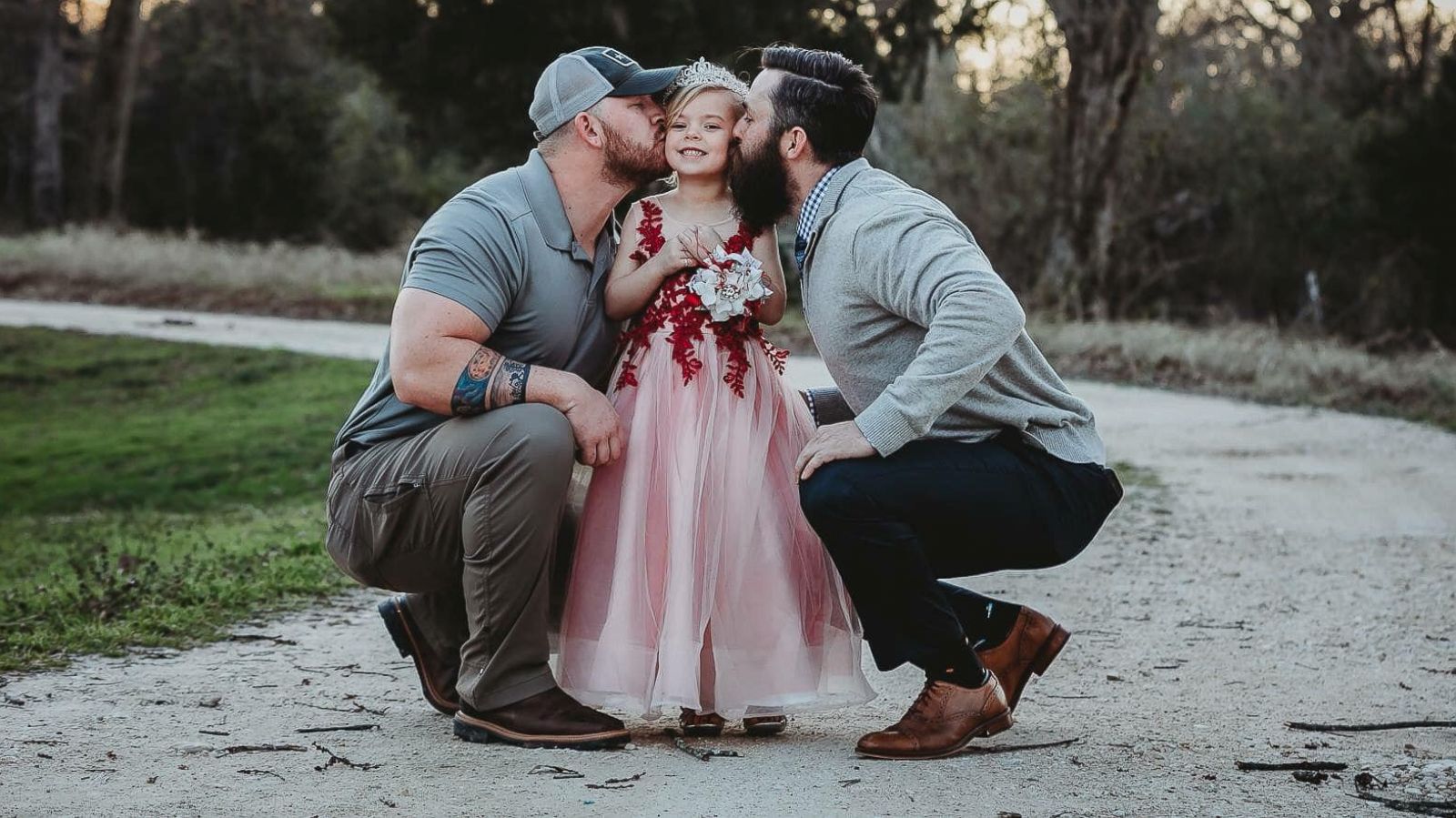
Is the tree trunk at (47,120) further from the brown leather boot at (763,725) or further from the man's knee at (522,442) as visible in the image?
the brown leather boot at (763,725)

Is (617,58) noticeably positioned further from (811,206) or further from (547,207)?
(811,206)

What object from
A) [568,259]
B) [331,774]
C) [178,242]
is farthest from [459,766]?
[178,242]

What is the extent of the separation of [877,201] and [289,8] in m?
31.5

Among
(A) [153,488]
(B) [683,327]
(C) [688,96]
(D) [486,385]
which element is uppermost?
(C) [688,96]

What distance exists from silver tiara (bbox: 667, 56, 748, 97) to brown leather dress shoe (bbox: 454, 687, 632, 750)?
1662 mm

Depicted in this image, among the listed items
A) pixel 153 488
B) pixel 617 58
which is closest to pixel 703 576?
pixel 617 58

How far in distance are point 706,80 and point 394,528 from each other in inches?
58.0

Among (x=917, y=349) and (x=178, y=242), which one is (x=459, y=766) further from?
(x=178, y=242)

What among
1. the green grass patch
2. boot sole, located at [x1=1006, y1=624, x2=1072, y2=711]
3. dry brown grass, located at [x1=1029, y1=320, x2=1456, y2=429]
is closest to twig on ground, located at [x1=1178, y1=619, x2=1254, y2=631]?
boot sole, located at [x1=1006, y1=624, x2=1072, y2=711]

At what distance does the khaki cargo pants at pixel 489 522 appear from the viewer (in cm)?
399

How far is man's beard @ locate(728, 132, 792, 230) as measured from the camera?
13.9 ft

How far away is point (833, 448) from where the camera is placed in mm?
3881

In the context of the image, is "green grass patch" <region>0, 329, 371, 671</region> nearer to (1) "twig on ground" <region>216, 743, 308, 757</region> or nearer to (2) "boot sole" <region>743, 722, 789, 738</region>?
(1) "twig on ground" <region>216, 743, 308, 757</region>

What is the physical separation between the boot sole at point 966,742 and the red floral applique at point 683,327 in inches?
39.6
